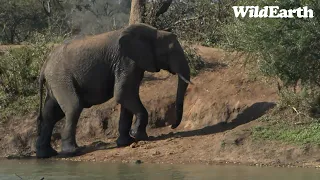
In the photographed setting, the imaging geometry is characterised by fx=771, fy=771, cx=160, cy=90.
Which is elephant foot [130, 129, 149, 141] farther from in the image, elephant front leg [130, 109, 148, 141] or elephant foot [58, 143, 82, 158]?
elephant foot [58, 143, 82, 158]

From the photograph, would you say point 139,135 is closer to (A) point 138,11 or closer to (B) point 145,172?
(B) point 145,172

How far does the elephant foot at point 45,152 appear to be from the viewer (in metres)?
16.6

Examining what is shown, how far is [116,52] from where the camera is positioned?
16.4 meters

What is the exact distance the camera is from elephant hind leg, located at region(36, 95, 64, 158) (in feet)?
55.0

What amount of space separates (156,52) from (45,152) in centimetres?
323

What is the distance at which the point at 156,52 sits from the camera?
16734 millimetres

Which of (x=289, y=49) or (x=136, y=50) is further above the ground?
(x=289, y=49)

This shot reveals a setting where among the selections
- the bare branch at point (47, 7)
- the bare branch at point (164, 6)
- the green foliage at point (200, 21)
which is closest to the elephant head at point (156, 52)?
the green foliage at point (200, 21)

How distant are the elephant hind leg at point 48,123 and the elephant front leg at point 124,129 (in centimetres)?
152

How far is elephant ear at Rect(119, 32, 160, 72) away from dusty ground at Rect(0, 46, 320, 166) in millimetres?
1639

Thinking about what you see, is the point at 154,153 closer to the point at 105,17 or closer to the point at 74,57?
the point at 74,57

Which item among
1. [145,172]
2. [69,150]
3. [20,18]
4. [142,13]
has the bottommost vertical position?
[69,150]

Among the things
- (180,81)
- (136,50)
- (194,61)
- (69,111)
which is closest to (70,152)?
(69,111)

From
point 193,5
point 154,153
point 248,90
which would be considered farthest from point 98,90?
point 193,5
